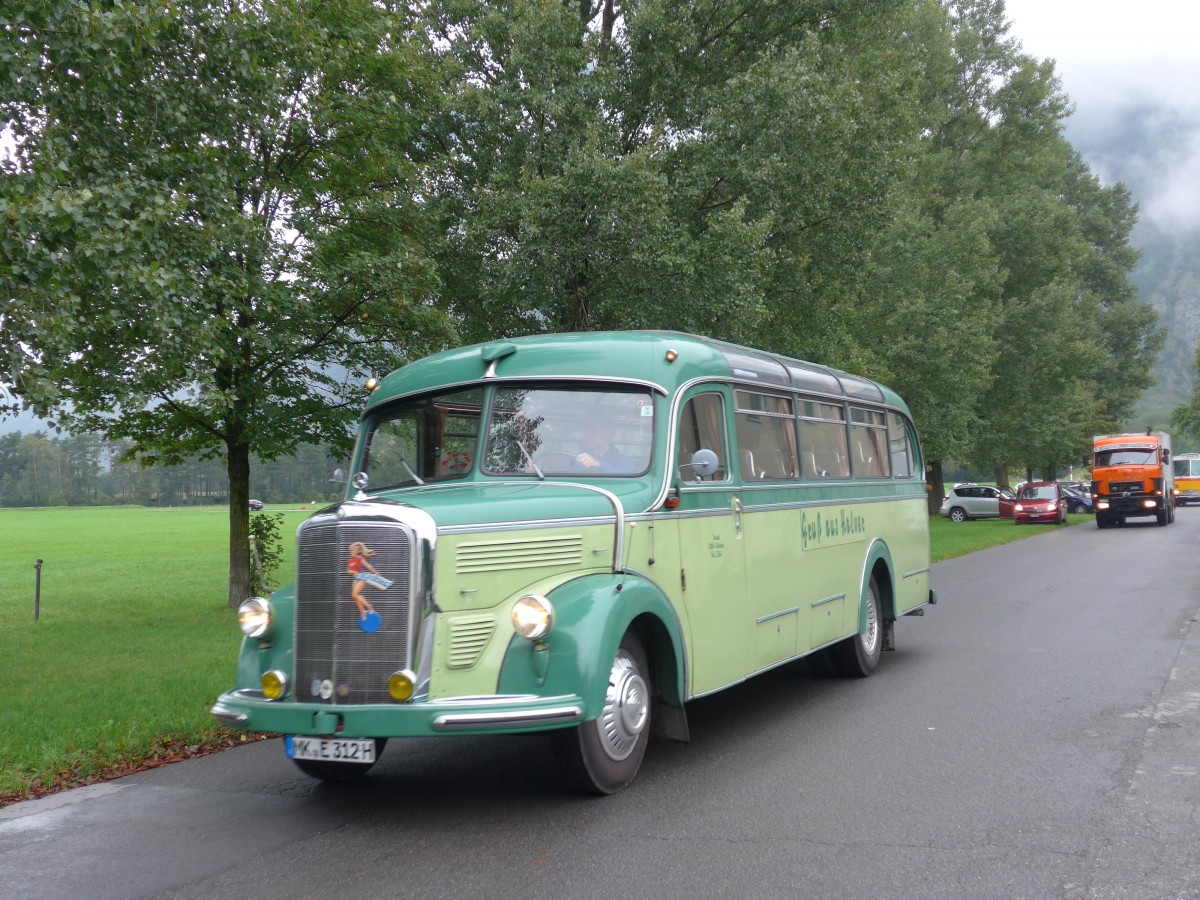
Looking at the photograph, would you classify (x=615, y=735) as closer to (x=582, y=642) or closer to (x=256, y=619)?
(x=582, y=642)

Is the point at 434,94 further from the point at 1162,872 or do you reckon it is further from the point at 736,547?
the point at 1162,872

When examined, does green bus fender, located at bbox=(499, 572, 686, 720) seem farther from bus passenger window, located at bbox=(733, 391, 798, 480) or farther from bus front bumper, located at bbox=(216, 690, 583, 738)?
bus passenger window, located at bbox=(733, 391, 798, 480)

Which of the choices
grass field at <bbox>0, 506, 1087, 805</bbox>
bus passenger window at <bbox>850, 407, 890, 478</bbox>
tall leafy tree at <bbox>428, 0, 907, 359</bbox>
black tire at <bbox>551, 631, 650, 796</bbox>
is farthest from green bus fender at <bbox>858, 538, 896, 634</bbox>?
tall leafy tree at <bbox>428, 0, 907, 359</bbox>

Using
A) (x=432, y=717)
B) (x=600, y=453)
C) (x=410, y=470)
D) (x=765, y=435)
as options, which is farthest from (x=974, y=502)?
(x=432, y=717)

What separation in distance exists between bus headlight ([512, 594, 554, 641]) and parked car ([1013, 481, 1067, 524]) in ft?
138

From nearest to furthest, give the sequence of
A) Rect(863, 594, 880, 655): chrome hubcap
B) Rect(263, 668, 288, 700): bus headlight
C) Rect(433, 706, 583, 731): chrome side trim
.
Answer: Rect(433, 706, 583, 731): chrome side trim
Rect(263, 668, 288, 700): bus headlight
Rect(863, 594, 880, 655): chrome hubcap

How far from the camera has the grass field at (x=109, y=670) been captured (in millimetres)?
7586

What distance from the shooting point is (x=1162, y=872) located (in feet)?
15.9

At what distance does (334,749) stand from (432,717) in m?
0.62

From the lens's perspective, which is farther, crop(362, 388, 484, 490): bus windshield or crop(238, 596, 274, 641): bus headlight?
crop(362, 388, 484, 490): bus windshield

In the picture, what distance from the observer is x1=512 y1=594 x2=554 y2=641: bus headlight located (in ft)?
18.9

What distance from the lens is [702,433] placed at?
7.55 m

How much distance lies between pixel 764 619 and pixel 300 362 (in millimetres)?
9748

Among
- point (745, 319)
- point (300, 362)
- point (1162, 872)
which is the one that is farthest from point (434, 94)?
point (1162, 872)
